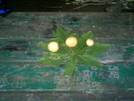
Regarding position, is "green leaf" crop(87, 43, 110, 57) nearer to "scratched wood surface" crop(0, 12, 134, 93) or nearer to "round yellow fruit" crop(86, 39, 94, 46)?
"round yellow fruit" crop(86, 39, 94, 46)

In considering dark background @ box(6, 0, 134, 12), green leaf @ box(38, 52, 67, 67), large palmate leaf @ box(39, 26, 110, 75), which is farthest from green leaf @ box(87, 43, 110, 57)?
dark background @ box(6, 0, 134, 12)

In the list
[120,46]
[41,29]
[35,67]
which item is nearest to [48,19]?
[41,29]

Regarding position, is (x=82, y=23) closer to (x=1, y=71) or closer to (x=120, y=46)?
(x=120, y=46)

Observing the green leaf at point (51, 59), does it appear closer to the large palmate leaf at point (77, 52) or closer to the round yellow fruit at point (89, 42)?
the large palmate leaf at point (77, 52)

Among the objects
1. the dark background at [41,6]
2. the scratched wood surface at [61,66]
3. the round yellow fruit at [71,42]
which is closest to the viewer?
the round yellow fruit at [71,42]

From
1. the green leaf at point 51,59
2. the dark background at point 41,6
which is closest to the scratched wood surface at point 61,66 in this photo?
the green leaf at point 51,59

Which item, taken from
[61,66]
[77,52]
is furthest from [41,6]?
[77,52]

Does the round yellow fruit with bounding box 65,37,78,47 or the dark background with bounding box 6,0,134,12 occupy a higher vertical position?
the dark background with bounding box 6,0,134,12

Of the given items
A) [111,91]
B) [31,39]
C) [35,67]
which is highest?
[31,39]
